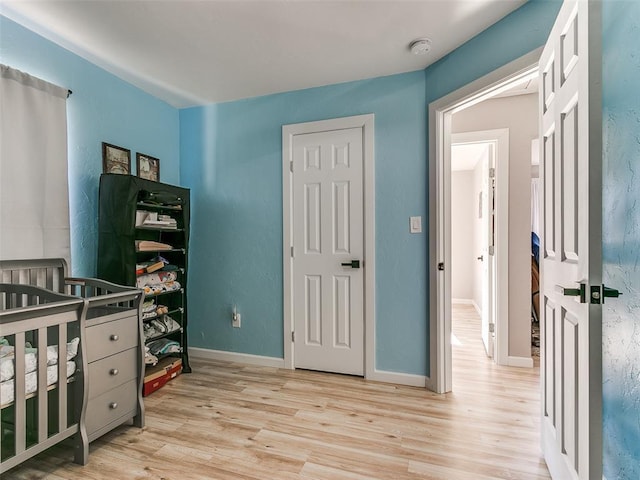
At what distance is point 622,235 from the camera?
3.66 ft

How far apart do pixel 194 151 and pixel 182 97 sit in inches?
19.0

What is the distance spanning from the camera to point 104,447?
1.72 m

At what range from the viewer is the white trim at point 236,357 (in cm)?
284

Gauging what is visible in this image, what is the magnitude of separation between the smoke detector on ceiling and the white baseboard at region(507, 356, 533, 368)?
262 centimetres

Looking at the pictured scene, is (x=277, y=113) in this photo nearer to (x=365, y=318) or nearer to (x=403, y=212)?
(x=403, y=212)

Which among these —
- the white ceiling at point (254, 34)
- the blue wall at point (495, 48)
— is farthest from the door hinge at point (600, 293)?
the white ceiling at point (254, 34)

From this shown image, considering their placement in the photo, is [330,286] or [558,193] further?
[330,286]

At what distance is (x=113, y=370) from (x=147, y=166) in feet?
5.69

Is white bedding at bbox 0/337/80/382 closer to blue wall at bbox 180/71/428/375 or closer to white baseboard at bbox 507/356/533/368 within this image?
blue wall at bbox 180/71/428/375

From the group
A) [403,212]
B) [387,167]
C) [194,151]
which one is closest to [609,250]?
[403,212]

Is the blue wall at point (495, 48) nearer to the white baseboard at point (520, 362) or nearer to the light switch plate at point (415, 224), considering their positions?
the light switch plate at point (415, 224)

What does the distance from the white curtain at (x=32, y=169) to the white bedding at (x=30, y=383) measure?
751mm

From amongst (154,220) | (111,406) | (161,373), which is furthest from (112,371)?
(154,220)

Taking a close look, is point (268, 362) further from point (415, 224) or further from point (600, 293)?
point (600, 293)
